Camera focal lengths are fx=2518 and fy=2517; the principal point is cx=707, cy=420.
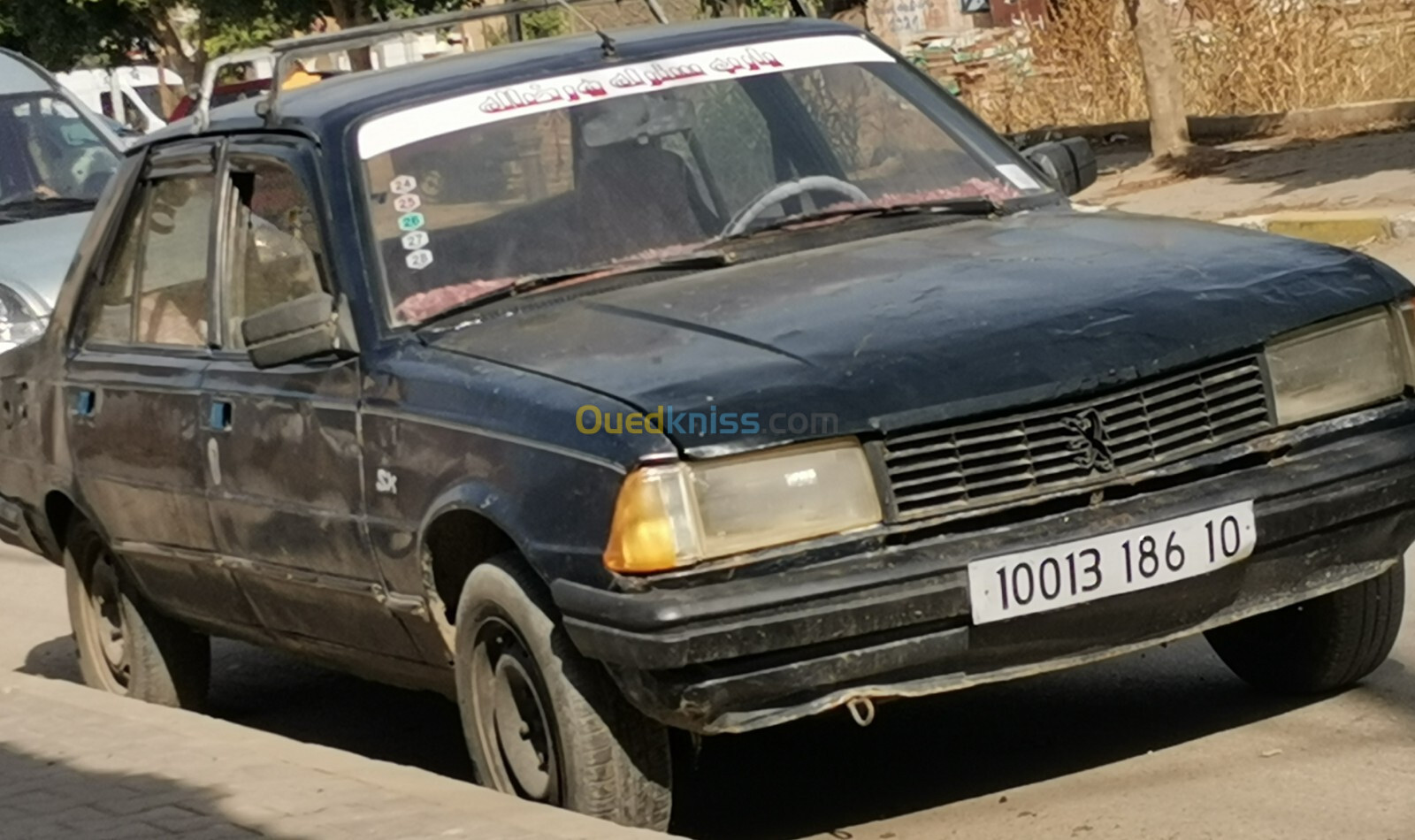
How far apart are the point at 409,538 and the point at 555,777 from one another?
0.66 m

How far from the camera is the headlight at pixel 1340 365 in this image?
5062 millimetres

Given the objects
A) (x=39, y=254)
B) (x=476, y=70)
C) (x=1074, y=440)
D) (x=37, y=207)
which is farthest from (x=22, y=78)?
(x=1074, y=440)

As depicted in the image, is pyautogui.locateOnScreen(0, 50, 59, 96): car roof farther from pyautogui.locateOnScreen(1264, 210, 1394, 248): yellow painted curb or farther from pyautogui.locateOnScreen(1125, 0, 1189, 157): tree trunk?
pyautogui.locateOnScreen(1125, 0, 1189, 157): tree trunk

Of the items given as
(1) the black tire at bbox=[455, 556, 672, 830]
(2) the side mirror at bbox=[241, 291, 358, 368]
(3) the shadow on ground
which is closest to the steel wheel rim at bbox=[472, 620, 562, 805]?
(1) the black tire at bbox=[455, 556, 672, 830]

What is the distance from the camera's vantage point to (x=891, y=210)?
5992mm

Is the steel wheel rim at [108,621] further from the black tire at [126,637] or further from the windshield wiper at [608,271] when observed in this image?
the windshield wiper at [608,271]

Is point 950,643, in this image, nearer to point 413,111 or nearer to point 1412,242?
point 413,111

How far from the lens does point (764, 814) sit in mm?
5535

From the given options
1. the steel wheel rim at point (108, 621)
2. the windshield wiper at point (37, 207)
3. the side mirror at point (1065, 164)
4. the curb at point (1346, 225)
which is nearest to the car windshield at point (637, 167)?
the side mirror at point (1065, 164)

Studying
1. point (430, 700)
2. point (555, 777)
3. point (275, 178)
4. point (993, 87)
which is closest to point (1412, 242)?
point (430, 700)

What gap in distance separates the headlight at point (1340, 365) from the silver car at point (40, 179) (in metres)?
7.99

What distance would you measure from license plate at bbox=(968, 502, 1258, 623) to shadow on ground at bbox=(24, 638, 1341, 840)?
0.81 m

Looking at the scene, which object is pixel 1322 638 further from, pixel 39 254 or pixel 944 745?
pixel 39 254

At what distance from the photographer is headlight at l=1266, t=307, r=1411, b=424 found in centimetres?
506
